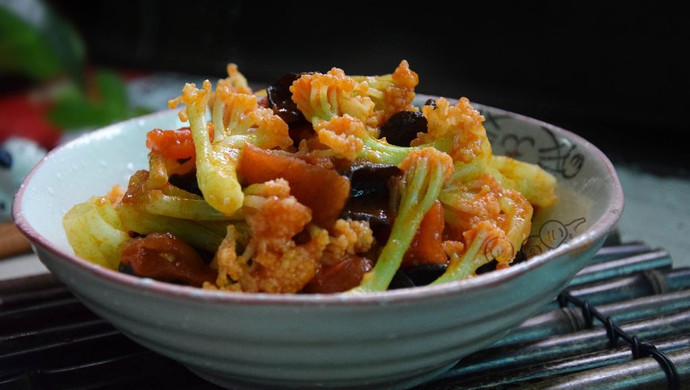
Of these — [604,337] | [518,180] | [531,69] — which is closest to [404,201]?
[518,180]

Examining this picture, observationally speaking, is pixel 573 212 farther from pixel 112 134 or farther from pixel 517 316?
pixel 112 134

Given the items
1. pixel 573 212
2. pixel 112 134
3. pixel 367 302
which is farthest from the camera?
pixel 112 134

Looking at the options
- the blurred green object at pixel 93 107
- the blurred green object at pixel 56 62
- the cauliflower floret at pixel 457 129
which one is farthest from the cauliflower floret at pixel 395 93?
the blurred green object at pixel 56 62

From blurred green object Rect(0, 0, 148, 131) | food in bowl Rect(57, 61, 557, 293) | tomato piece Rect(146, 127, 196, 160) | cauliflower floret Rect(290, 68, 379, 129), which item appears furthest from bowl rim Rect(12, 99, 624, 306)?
blurred green object Rect(0, 0, 148, 131)

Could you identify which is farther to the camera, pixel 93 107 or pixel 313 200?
pixel 93 107

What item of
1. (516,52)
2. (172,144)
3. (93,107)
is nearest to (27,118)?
(93,107)

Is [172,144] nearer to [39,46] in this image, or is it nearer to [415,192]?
[415,192]
